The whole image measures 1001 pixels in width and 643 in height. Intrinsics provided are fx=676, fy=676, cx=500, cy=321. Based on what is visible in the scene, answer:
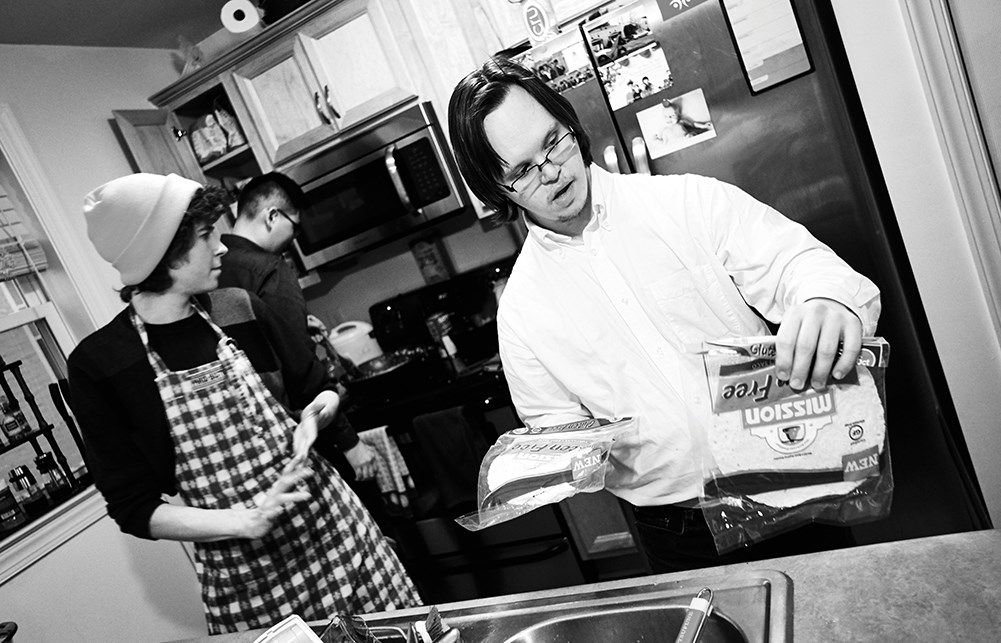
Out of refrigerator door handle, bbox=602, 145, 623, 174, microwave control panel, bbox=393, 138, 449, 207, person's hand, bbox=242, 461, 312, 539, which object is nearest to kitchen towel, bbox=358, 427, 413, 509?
microwave control panel, bbox=393, 138, 449, 207

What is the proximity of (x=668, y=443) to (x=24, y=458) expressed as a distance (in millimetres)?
2437

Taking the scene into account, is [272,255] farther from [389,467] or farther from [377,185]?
[389,467]

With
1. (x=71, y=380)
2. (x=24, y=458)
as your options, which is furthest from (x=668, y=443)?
(x=24, y=458)

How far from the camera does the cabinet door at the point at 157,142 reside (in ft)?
10.1

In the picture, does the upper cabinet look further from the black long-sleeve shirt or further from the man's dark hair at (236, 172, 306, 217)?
the black long-sleeve shirt

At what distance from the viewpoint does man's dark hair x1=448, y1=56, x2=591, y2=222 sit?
1.15 metres

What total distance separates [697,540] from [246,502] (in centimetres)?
106

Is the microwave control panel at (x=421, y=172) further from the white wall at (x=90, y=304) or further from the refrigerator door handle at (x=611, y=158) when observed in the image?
the white wall at (x=90, y=304)

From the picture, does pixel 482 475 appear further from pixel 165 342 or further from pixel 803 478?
pixel 165 342

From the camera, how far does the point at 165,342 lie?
1.60m

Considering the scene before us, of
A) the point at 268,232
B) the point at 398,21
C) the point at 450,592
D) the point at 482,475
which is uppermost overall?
the point at 398,21

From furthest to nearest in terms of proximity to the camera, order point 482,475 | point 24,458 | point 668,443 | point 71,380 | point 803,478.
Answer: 1. point 24,458
2. point 71,380
3. point 668,443
4. point 482,475
5. point 803,478

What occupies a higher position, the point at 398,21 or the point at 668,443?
the point at 398,21

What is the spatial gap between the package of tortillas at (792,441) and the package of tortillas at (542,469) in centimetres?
16
